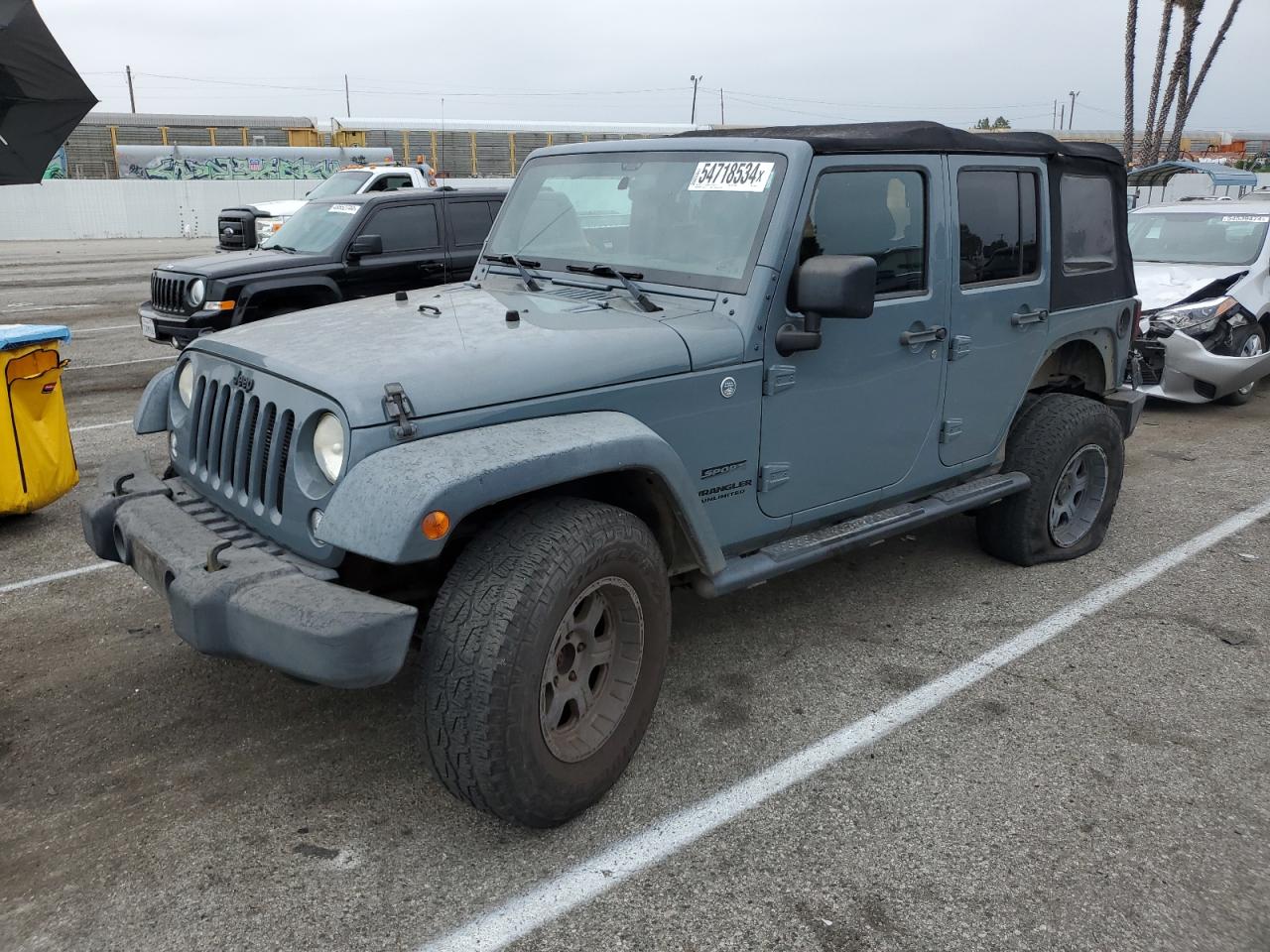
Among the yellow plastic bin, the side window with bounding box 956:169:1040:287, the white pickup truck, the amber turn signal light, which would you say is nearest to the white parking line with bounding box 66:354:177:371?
the white pickup truck

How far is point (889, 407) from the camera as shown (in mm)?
3920

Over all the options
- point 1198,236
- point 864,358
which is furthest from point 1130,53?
point 864,358

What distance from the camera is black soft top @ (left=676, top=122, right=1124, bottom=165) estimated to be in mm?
3627

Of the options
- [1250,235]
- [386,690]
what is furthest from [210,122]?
[386,690]

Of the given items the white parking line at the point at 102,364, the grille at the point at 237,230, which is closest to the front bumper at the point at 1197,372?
the white parking line at the point at 102,364

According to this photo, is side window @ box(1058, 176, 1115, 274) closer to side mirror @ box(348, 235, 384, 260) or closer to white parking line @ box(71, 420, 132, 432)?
side mirror @ box(348, 235, 384, 260)

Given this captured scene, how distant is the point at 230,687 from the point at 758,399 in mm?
2201

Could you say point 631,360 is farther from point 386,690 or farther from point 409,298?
point 386,690

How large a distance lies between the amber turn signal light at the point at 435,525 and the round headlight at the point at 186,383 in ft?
4.99

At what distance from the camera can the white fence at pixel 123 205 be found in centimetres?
2738

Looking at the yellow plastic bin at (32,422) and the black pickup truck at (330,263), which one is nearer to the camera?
the yellow plastic bin at (32,422)

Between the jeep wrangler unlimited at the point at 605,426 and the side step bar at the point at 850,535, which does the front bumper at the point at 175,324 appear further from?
the side step bar at the point at 850,535

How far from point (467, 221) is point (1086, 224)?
6.50 m

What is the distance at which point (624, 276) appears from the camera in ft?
12.2
